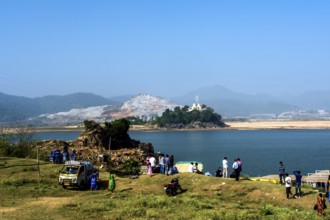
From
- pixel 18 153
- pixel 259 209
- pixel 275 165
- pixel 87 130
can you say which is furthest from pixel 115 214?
pixel 275 165

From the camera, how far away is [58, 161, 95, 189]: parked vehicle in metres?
27.3

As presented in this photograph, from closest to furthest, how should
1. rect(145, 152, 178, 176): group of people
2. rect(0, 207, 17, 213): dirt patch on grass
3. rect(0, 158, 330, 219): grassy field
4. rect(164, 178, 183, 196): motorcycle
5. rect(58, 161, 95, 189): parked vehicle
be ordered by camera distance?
1. rect(0, 158, 330, 219): grassy field
2. rect(0, 207, 17, 213): dirt patch on grass
3. rect(164, 178, 183, 196): motorcycle
4. rect(58, 161, 95, 189): parked vehicle
5. rect(145, 152, 178, 176): group of people

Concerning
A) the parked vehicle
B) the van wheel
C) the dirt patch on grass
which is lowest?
the dirt patch on grass

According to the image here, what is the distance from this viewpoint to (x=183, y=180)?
28.8 meters

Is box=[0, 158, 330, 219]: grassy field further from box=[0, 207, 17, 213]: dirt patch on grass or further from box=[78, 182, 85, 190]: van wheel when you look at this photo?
box=[78, 182, 85, 190]: van wheel

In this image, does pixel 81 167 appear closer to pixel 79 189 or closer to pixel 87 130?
pixel 79 189

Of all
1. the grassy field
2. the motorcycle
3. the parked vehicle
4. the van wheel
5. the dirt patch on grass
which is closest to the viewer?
the grassy field

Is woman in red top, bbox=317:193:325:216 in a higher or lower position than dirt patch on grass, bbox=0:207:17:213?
higher

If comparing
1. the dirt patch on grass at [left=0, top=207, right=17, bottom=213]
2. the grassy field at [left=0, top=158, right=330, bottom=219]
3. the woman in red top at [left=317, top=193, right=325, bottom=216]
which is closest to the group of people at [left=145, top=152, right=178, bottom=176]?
the grassy field at [left=0, top=158, right=330, bottom=219]

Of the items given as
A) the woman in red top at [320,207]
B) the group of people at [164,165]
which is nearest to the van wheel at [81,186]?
the group of people at [164,165]

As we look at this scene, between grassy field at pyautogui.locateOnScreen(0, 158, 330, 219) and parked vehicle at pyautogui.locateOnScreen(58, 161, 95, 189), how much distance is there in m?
0.55

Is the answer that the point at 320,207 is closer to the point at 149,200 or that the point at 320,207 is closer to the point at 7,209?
the point at 149,200

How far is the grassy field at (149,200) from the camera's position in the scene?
2052 cm

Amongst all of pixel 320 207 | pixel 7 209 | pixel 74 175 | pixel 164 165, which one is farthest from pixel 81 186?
pixel 320 207
